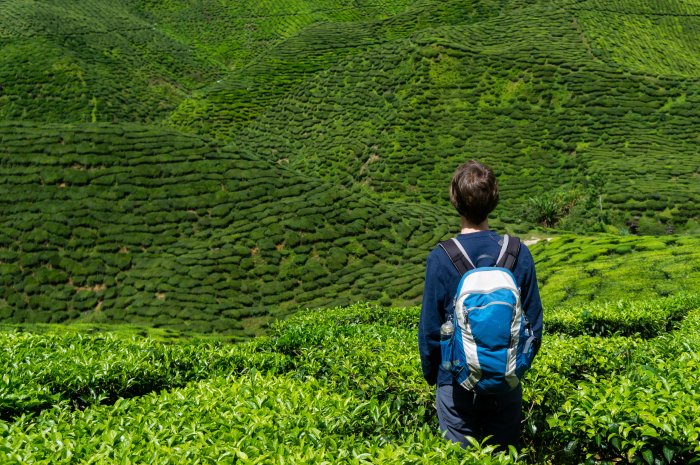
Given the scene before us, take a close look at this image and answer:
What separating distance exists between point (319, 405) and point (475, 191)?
1937 millimetres

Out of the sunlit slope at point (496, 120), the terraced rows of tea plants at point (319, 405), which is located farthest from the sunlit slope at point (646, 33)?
the terraced rows of tea plants at point (319, 405)

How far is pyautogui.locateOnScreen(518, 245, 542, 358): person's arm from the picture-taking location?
129 inches

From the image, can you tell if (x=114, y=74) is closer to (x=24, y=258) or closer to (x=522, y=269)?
(x=24, y=258)

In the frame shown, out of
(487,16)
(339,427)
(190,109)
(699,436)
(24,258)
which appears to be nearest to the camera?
(699,436)

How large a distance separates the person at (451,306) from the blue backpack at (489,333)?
200 millimetres

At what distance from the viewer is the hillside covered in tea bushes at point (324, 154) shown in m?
16.6

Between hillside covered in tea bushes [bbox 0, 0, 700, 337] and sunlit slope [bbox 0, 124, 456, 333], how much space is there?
3.2 inches

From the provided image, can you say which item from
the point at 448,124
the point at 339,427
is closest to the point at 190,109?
the point at 448,124

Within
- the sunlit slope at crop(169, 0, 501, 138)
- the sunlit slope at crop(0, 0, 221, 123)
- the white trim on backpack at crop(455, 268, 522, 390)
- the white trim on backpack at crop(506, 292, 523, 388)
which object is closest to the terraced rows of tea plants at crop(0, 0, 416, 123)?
the sunlit slope at crop(0, 0, 221, 123)

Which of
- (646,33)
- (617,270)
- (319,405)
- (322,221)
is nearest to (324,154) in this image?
(322,221)

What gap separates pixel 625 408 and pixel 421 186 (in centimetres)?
2518

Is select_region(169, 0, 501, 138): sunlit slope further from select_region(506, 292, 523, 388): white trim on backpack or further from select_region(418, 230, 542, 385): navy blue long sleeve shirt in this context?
select_region(506, 292, 523, 388): white trim on backpack

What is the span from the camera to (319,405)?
391cm

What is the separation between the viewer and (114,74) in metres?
42.0
